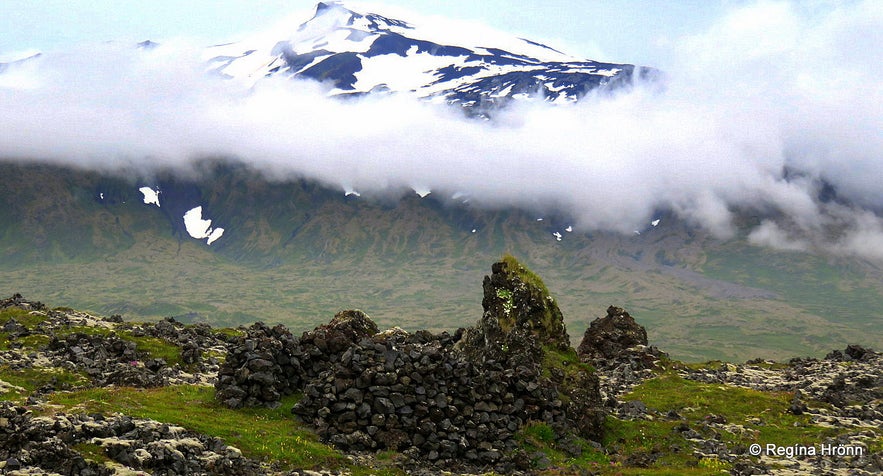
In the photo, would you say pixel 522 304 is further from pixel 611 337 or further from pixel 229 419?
pixel 611 337

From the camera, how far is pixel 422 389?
35031mm

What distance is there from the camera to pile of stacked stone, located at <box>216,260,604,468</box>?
33.8m

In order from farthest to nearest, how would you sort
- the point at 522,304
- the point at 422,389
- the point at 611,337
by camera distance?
the point at 611,337 → the point at 522,304 → the point at 422,389

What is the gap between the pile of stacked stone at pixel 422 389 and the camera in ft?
111

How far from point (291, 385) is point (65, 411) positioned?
1289cm

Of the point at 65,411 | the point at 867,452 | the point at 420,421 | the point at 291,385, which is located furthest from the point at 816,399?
the point at 65,411

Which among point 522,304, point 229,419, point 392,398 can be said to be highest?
point 522,304

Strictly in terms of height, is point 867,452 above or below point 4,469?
below

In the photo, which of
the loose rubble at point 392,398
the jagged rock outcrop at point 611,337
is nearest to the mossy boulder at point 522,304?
the loose rubble at point 392,398

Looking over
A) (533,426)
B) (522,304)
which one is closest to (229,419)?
(533,426)

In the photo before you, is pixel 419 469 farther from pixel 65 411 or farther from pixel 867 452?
pixel 867 452

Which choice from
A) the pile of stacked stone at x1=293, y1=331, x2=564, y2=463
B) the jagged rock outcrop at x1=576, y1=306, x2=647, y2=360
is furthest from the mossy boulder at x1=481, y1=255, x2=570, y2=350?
the jagged rock outcrop at x1=576, y1=306, x2=647, y2=360

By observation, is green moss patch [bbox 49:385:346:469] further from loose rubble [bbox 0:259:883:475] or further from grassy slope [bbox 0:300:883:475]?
loose rubble [bbox 0:259:883:475]

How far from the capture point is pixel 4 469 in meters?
22.4
